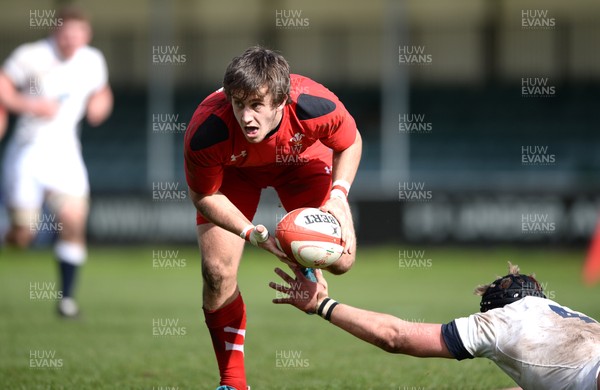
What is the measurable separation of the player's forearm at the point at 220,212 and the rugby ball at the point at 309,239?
0.35m

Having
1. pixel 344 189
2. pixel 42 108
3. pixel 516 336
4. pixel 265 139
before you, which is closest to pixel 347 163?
pixel 344 189

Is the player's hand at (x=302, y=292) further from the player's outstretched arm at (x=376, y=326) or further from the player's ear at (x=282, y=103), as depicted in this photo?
the player's ear at (x=282, y=103)

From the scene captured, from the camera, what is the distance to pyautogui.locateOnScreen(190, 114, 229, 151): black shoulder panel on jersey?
5629 millimetres

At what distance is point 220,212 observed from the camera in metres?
5.79

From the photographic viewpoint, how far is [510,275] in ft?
16.4

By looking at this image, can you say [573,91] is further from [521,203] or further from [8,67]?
[8,67]

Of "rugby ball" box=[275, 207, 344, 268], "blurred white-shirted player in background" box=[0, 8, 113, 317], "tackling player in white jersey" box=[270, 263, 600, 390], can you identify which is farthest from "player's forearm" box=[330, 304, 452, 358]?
"blurred white-shirted player in background" box=[0, 8, 113, 317]

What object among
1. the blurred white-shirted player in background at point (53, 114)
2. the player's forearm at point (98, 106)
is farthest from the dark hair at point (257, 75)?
the blurred white-shirted player in background at point (53, 114)

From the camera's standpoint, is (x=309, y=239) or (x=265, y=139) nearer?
(x=309, y=239)

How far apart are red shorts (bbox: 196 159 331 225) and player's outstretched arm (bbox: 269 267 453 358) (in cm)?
149

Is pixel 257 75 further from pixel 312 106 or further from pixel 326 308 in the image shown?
pixel 326 308

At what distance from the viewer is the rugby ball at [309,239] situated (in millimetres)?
5379

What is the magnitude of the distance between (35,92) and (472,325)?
7.70 meters

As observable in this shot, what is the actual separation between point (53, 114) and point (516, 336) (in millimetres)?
7692
